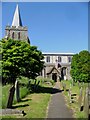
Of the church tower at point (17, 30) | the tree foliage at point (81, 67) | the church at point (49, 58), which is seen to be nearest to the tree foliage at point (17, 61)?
the tree foliage at point (81, 67)

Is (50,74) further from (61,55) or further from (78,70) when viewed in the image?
(78,70)

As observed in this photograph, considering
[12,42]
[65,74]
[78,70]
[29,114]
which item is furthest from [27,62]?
[65,74]

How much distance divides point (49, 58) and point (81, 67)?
2891 cm

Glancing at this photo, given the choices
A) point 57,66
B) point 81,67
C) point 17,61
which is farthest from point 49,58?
point 17,61

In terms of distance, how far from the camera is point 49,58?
78.1 m

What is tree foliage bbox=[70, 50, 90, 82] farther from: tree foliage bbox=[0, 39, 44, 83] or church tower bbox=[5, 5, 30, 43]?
church tower bbox=[5, 5, 30, 43]

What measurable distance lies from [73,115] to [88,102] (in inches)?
39.3

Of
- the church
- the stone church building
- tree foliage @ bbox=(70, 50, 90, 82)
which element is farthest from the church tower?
tree foliage @ bbox=(70, 50, 90, 82)

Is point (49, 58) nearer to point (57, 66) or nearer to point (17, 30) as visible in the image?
point (57, 66)

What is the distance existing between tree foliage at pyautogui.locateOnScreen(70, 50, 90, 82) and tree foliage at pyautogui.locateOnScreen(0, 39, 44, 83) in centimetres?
1764

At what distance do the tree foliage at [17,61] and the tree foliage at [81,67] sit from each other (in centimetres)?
1764

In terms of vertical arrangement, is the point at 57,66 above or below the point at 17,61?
above

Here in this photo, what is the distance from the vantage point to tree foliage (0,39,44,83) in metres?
27.2

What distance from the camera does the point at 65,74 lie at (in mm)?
73375
